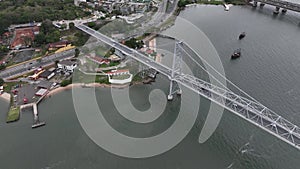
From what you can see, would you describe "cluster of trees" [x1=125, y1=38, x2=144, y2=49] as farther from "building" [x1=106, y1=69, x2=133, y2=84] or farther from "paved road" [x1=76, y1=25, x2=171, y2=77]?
"building" [x1=106, y1=69, x2=133, y2=84]

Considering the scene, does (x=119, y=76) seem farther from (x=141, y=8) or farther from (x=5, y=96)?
(x=141, y=8)

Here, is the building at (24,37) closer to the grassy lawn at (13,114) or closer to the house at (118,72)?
the grassy lawn at (13,114)

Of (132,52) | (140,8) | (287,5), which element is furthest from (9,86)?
(287,5)

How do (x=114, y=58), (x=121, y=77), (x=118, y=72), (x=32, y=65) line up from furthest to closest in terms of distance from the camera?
1. (x=114, y=58)
2. (x=32, y=65)
3. (x=118, y=72)
4. (x=121, y=77)

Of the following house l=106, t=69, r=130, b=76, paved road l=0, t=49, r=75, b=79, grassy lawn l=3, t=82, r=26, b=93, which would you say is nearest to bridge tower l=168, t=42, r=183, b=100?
house l=106, t=69, r=130, b=76

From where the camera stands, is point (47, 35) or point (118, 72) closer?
point (118, 72)
